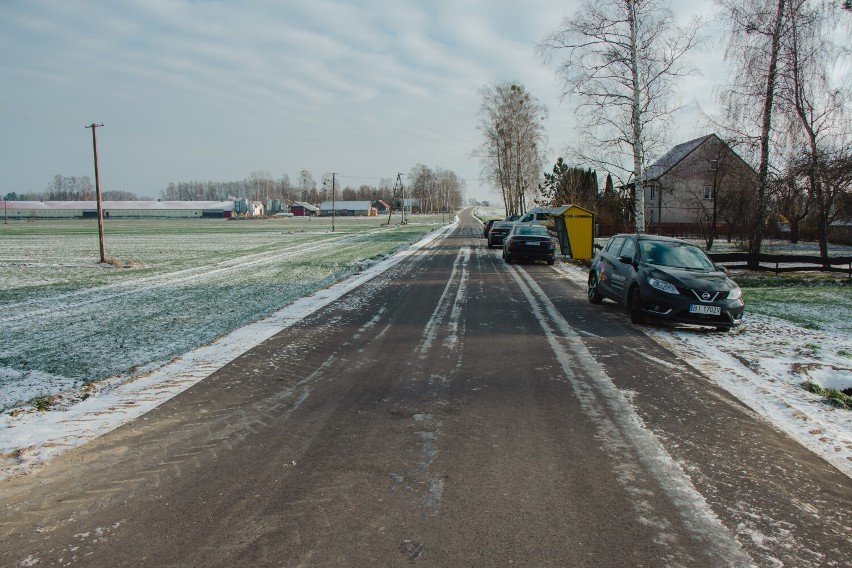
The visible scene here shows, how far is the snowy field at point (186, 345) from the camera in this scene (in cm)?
491

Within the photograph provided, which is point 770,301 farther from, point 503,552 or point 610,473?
point 503,552

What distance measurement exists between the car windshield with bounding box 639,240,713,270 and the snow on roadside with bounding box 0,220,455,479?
6.91 metres

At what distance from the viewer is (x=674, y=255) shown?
10016 mm

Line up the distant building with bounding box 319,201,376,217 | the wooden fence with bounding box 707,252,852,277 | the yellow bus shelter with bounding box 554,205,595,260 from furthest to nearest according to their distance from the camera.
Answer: the distant building with bounding box 319,201,376,217 < the yellow bus shelter with bounding box 554,205,595,260 < the wooden fence with bounding box 707,252,852,277

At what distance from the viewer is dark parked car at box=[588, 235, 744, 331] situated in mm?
8648

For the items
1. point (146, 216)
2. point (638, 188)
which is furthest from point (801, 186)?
point (146, 216)

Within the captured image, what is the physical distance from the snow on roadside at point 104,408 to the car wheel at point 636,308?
6.15 m

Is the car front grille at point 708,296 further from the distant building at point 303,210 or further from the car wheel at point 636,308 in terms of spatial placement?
the distant building at point 303,210

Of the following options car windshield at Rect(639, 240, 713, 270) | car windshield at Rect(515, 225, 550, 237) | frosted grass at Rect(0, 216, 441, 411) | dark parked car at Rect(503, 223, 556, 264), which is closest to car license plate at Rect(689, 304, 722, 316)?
car windshield at Rect(639, 240, 713, 270)

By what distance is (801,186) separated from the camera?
16.9 metres

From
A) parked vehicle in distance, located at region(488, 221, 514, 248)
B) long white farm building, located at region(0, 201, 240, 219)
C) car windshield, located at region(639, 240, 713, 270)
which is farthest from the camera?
long white farm building, located at region(0, 201, 240, 219)

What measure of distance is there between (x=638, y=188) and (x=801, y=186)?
4.73 metres

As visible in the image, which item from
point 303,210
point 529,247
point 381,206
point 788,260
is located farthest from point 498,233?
point 381,206

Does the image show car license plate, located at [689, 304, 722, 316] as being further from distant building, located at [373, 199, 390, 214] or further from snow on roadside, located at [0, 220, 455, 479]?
distant building, located at [373, 199, 390, 214]
